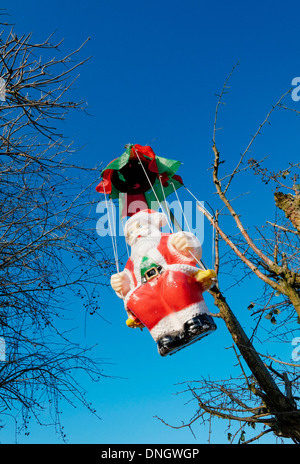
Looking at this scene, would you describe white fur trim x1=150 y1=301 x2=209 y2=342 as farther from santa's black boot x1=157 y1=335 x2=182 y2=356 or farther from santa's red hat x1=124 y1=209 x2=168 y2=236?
santa's red hat x1=124 y1=209 x2=168 y2=236

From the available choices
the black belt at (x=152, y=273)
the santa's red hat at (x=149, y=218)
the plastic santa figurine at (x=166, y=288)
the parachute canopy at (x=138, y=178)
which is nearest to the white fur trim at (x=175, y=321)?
the plastic santa figurine at (x=166, y=288)

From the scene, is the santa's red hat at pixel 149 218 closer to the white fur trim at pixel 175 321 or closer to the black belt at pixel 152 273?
the black belt at pixel 152 273

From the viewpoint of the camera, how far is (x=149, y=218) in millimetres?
3480

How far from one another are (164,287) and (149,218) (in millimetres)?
689

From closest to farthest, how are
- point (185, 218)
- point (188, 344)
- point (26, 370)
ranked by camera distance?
point (188, 344), point (185, 218), point (26, 370)

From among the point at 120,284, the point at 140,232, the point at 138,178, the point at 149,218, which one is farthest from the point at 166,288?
the point at 138,178

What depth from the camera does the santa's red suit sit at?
9.68ft

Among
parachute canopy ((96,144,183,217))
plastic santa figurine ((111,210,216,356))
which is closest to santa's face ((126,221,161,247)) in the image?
plastic santa figurine ((111,210,216,356))

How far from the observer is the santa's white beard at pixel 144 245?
3.25m

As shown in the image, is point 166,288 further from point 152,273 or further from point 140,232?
point 140,232

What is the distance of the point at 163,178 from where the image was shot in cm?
370

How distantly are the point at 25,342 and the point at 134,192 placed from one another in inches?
69.8
